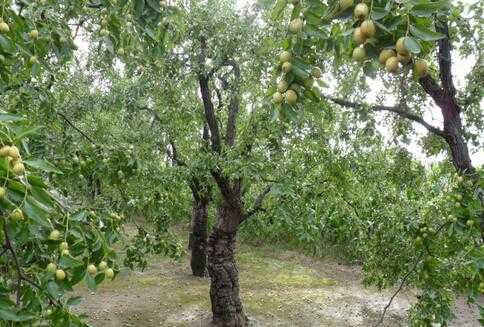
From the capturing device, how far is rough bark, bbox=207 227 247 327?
8.72 meters

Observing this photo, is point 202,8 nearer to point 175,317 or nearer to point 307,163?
point 307,163

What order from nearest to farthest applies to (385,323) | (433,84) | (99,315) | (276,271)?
1. (433,84)
2. (99,315)
3. (385,323)
4. (276,271)

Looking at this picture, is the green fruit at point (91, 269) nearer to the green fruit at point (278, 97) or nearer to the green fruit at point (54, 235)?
the green fruit at point (54, 235)

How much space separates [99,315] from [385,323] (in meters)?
5.47

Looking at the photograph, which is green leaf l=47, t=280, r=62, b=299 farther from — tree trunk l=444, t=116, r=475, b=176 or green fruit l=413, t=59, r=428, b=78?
tree trunk l=444, t=116, r=475, b=176

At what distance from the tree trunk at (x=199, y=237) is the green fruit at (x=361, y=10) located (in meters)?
10.4

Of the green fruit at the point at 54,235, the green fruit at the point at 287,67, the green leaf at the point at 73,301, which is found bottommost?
the green leaf at the point at 73,301

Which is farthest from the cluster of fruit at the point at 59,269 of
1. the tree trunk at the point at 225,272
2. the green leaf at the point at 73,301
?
the tree trunk at the point at 225,272

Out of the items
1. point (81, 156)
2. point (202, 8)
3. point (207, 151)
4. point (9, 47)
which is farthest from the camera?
point (207, 151)

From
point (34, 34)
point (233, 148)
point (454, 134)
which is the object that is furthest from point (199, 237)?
point (34, 34)

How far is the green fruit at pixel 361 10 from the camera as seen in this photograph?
1.28 metres

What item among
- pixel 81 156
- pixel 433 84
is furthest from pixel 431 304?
pixel 81 156

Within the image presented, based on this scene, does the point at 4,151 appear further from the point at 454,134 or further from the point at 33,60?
the point at 454,134

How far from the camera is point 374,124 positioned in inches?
268
